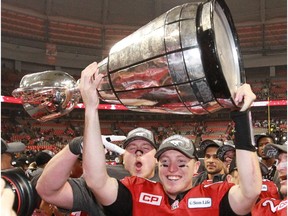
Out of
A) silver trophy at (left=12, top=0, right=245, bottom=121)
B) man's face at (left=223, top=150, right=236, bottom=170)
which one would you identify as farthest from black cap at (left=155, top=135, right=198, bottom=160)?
man's face at (left=223, top=150, right=236, bottom=170)

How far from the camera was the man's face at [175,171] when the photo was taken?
1.67 metres

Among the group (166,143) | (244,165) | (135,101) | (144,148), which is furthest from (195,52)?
(144,148)

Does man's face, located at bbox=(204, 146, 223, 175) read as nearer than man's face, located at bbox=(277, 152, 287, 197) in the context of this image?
No

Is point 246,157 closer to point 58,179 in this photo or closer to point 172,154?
point 172,154

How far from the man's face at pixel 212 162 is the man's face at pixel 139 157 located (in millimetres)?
1317

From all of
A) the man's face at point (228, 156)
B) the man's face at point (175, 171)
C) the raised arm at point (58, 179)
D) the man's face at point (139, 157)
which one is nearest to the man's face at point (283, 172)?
the man's face at point (175, 171)

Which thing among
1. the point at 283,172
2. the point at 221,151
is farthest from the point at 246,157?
the point at 221,151

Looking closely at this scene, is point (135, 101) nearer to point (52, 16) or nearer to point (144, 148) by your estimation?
point (144, 148)

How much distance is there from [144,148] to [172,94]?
0.95 metres

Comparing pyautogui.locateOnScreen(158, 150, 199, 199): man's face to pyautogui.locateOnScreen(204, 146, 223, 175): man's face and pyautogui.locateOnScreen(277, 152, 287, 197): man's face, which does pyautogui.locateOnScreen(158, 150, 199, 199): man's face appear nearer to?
pyautogui.locateOnScreen(277, 152, 287, 197): man's face

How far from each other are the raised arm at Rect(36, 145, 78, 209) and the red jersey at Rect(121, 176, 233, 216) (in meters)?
0.25

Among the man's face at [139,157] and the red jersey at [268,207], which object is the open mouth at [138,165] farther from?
the red jersey at [268,207]

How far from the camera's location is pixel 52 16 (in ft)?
56.1

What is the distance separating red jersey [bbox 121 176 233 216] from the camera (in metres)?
1.63
